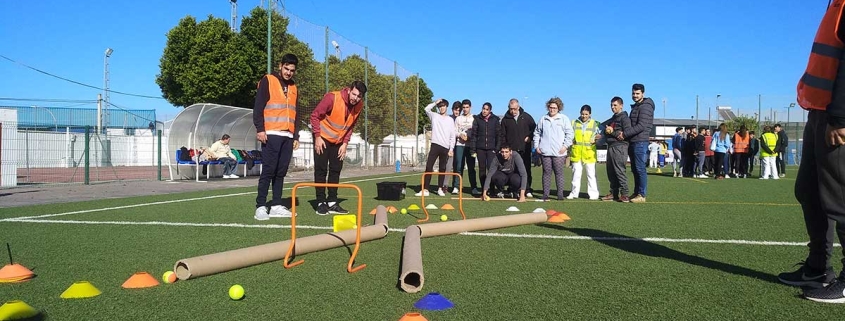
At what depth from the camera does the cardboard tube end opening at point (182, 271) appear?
3797 mm

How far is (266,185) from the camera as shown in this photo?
23.7 ft

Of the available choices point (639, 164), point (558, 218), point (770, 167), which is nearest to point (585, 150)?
point (639, 164)

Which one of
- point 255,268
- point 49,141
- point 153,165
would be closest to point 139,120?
point 153,165

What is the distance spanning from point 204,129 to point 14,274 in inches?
616

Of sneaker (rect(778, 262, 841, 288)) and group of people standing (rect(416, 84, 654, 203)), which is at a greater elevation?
group of people standing (rect(416, 84, 654, 203))

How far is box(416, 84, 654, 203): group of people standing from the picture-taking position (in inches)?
394

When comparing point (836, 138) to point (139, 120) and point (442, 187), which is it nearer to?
point (442, 187)

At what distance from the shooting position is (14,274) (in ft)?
12.5

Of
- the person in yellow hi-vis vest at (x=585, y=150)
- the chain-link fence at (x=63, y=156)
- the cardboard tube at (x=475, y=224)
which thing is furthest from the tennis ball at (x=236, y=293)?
the chain-link fence at (x=63, y=156)

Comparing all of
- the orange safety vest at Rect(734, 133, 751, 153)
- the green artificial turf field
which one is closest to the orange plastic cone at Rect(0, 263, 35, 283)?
the green artificial turf field

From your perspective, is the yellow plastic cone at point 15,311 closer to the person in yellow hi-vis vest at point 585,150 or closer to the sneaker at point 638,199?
the sneaker at point 638,199

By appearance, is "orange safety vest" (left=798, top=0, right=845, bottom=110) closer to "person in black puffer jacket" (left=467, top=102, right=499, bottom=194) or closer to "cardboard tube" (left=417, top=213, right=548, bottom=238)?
"cardboard tube" (left=417, top=213, right=548, bottom=238)

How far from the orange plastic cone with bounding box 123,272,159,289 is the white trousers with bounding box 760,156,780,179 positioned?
20.2 metres

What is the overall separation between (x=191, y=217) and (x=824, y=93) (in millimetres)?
6468
